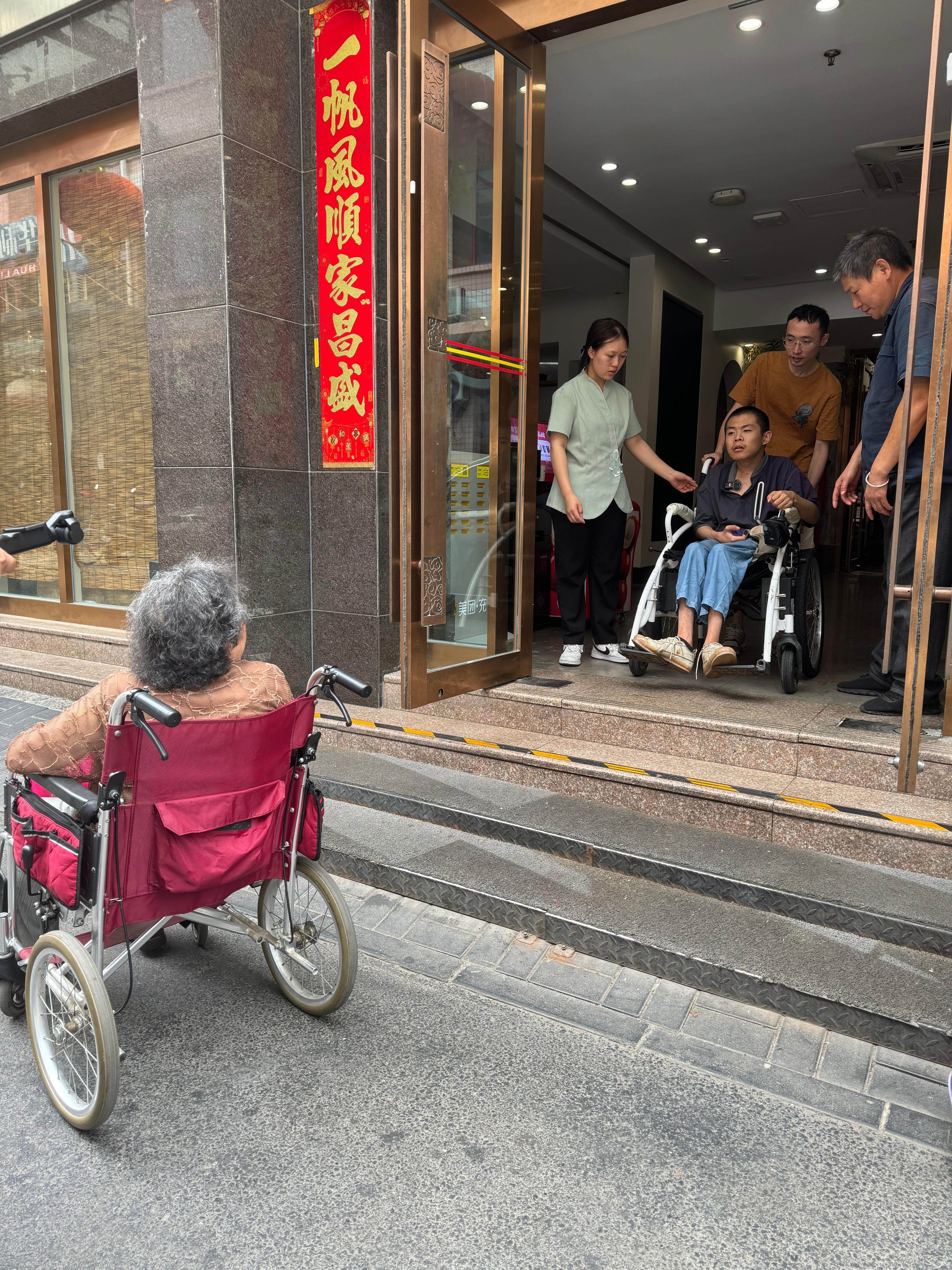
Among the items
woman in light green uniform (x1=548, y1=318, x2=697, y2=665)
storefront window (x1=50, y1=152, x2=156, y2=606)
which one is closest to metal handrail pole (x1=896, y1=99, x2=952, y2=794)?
woman in light green uniform (x1=548, y1=318, x2=697, y2=665)

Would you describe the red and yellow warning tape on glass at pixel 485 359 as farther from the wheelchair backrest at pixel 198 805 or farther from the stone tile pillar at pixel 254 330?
the wheelchair backrest at pixel 198 805

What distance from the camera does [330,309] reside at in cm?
440

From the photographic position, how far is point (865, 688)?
4.06m

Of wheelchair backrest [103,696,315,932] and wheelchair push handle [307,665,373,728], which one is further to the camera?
wheelchair push handle [307,665,373,728]

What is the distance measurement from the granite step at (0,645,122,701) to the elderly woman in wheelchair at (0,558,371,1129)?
10.5ft

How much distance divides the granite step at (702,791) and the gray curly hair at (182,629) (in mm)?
1848

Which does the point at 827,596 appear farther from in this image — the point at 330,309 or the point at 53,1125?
the point at 53,1125

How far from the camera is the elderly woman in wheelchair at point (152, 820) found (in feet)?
6.18

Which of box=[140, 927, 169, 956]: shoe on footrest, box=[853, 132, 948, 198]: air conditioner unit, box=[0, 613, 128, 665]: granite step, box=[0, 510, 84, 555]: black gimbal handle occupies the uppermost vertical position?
box=[853, 132, 948, 198]: air conditioner unit

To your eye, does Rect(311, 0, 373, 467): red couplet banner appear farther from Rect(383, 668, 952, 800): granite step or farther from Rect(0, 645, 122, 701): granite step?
Rect(0, 645, 122, 701): granite step

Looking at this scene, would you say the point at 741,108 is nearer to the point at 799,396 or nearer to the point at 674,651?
the point at 799,396

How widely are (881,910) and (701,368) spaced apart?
29.3 feet

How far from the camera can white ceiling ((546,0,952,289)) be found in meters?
4.57

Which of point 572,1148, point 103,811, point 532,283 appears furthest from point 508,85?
point 572,1148
